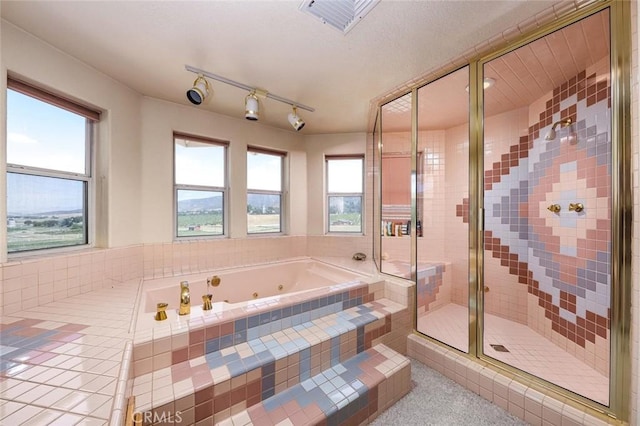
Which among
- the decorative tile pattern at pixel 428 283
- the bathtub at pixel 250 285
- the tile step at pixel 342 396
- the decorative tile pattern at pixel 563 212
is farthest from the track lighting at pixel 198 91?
the decorative tile pattern at pixel 563 212

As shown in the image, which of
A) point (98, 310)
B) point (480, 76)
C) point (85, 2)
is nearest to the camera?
point (85, 2)

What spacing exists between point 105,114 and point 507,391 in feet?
11.8

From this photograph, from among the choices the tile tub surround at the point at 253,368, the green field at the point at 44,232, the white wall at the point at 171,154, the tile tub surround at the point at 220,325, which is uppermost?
the white wall at the point at 171,154

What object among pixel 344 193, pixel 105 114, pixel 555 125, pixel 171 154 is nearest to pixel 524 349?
pixel 555 125

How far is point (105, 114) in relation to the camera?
6.43 ft

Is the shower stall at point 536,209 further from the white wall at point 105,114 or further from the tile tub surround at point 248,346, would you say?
the white wall at point 105,114

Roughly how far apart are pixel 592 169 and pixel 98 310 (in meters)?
3.55

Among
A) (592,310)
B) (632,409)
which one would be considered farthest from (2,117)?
(592,310)

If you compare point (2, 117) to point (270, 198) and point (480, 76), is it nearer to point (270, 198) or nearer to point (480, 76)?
point (270, 198)

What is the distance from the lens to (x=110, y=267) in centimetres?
195

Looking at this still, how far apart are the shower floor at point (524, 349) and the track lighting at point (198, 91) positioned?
262 cm

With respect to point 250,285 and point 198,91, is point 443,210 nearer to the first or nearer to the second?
point 250,285

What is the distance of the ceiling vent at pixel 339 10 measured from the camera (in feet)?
4.11

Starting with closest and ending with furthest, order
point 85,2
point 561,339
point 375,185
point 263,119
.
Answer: point 85,2 → point 561,339 → point 263,119 → point 375,185
